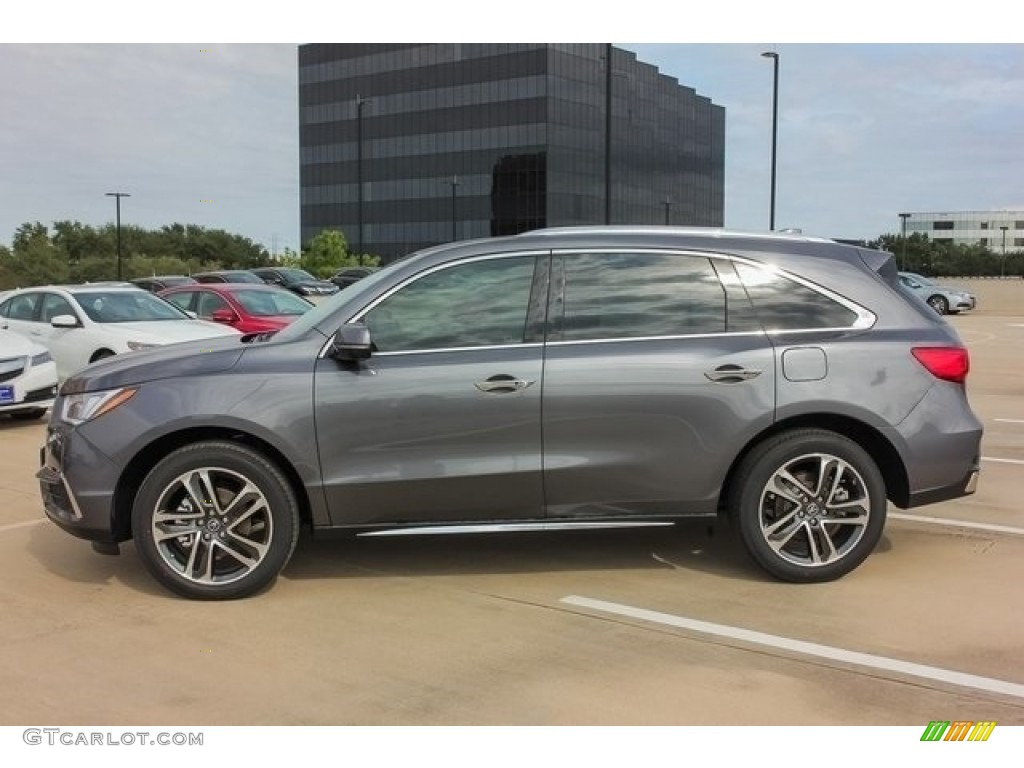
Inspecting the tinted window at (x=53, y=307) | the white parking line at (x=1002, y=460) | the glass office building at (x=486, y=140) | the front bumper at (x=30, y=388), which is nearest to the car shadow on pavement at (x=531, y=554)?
the white parking line at (x=1002, y=460)

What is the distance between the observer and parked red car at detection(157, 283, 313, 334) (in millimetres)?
14102

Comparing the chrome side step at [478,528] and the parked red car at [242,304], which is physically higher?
the parked red car at [242,304]

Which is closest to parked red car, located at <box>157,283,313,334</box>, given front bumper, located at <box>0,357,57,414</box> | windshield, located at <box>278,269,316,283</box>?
front bumper, located at <box>0,357,57,414</box>

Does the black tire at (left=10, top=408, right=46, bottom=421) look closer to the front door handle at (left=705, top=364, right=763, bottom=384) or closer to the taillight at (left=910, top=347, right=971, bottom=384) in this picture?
the front door handle at (left=705, top=364, right=763, bottom=384)

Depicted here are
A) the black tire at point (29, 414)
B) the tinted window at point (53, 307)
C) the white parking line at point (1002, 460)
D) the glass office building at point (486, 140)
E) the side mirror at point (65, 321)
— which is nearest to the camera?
the white parking line at point (1002, 460)

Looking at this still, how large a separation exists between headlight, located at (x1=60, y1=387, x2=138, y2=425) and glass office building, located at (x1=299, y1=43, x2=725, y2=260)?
81660 mm

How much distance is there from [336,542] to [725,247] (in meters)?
2.84

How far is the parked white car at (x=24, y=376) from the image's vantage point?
9.96 meters

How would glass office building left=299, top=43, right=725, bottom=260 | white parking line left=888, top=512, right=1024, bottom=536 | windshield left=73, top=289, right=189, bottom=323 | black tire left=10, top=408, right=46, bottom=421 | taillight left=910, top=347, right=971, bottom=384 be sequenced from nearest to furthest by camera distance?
taillight left=910, top=347, right=971, bottom=384 → white parking line left=888, top=512, right=1024, bottom=536 → black tire left=10, top=408, right=46, bottom=421 → windshield left=73, top=289, right=189, bottom=323 → glass office building left=299, top=43, right=725, bottom=260

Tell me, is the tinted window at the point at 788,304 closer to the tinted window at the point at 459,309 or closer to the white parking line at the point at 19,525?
the tinted window at the point at 459,309

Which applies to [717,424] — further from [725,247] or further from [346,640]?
[346,640]

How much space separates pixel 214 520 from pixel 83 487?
0.66 metres

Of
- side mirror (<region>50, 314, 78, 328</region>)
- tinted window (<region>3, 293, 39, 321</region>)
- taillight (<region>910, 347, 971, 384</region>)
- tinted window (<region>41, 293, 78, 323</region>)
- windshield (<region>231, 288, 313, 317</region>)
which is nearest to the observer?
taillight (<region>910, 347, 971, 384</region>)

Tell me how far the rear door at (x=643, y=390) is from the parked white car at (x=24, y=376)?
760cm
